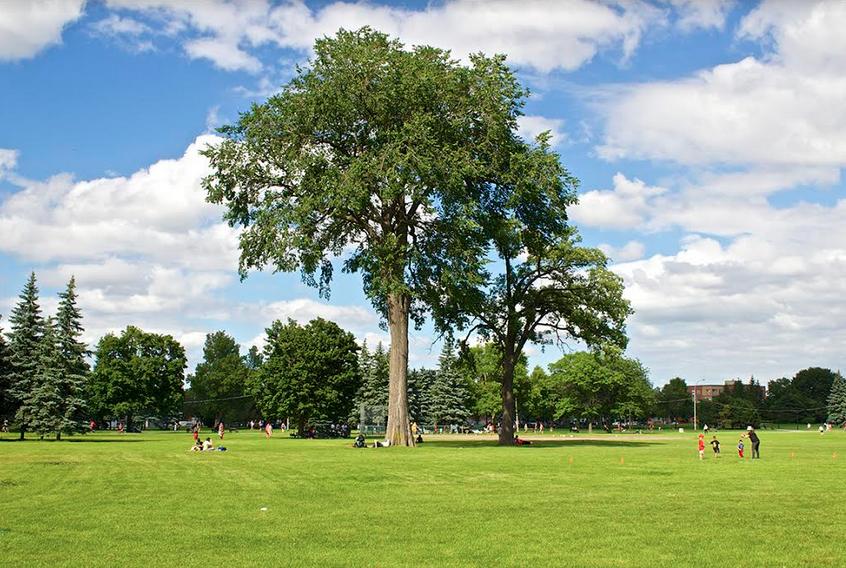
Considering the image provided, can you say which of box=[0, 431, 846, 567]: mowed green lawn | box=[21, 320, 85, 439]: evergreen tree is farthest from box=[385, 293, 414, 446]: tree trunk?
box=[21, 320, 85, 439]: evergreen tree

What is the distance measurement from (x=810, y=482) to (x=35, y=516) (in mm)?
20270

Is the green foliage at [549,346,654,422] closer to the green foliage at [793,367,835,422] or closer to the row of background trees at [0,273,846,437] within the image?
the row of background trees at [0,273,846,437]

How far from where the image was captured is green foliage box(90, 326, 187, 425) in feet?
321

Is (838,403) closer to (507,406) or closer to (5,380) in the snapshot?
(507,406)

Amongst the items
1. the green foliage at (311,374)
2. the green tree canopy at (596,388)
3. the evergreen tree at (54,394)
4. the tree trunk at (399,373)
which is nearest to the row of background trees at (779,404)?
the green tree canopy at (596,388)

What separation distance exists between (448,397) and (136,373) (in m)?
39.2

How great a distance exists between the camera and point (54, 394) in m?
56.6

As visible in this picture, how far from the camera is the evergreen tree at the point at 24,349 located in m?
57.3

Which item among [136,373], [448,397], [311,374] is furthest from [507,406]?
[136,373]

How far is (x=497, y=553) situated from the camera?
12.0 m

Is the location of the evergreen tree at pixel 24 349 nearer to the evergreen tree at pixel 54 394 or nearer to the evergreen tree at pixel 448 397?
the evergreen tree at pixel 54 394

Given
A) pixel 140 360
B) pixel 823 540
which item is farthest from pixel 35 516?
pixel 140 360

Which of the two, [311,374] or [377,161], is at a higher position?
[377,161]

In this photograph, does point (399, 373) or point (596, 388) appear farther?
point (596, 388)
